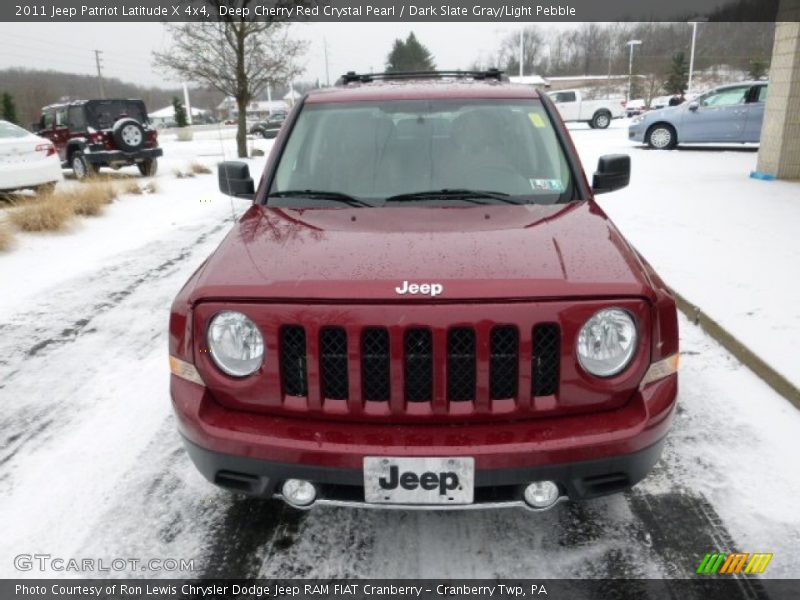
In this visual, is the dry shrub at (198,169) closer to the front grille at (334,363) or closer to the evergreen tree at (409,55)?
the front grille at (334,363)

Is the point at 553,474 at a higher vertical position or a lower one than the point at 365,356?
lower

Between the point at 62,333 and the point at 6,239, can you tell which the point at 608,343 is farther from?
the point at 6,239

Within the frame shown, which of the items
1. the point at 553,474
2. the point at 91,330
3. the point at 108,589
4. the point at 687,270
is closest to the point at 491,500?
the point at 553,474

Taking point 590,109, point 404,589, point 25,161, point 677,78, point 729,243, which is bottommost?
point 404,589

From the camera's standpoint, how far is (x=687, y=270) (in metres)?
5.73

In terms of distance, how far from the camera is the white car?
973 centimetres

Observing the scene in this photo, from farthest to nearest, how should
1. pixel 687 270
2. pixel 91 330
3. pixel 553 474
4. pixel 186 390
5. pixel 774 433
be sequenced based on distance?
1. pixel 687 270
2. pixel 91 330
3. pixel 774 433
4. pixel 186 390
5. pixel 553 474

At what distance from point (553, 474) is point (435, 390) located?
1.52ft

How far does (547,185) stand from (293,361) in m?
1.69

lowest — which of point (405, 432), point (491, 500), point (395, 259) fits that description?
point (491, 500)

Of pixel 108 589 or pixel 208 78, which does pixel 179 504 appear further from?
pixel 208 78

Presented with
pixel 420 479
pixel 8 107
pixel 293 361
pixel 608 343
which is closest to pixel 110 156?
pixel 293 361

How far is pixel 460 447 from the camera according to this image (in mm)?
1966

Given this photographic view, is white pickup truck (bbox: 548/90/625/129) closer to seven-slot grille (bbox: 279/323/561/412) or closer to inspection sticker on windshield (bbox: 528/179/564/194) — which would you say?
inspection sticker on windshield (bbox: 528/179/564/194)
